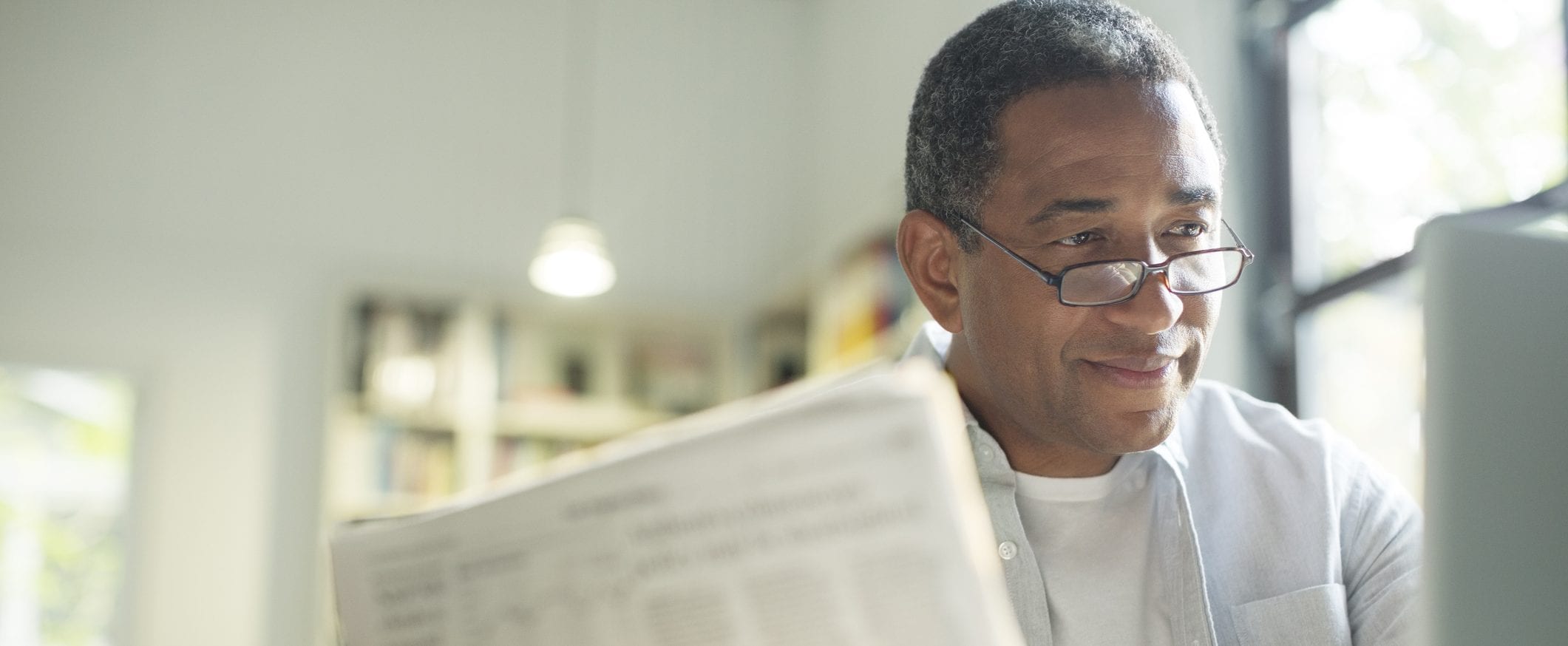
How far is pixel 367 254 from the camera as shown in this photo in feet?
16.0

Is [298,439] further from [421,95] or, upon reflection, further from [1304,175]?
[1304,175]

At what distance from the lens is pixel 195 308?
4656 millimetres

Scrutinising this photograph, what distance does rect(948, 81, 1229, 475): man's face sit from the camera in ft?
3.94

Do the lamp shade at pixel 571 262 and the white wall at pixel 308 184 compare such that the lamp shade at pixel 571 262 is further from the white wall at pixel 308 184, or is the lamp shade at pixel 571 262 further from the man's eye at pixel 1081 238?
the man's eye at pixel 1081 238

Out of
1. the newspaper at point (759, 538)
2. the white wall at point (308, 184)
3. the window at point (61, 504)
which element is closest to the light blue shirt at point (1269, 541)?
the newspaper at point (759, 538)

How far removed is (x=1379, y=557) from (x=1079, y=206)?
1.32 feet

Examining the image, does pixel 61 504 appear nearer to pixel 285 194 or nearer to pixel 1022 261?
pixel 285 194

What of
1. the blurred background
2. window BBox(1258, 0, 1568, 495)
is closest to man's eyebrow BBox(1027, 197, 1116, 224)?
window BBox(1258, 0, 1568, 495)

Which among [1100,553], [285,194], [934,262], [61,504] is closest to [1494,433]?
[1100,553]

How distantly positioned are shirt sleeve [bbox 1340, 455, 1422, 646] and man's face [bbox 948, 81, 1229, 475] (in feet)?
0.66

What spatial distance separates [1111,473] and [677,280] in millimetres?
3961

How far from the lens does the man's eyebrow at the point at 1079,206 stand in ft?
3.98

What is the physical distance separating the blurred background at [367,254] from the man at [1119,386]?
219 cm

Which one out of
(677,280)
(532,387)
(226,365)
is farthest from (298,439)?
(677,280)
